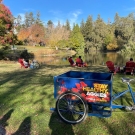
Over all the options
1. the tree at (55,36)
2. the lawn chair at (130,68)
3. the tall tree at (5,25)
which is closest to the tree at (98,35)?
the tree at (55,36)

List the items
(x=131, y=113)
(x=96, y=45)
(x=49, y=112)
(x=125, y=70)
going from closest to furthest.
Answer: (x=131, y=113) → (x=49, y=112) → (x=125, y=70) → (x=96, y=45)

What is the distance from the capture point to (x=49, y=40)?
70.6 m

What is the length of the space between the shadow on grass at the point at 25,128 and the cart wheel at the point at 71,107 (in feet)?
2.85

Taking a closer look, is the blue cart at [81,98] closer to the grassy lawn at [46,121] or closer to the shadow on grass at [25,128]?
the grassy lawn at [46,121]

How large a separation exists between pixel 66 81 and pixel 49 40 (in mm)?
67397

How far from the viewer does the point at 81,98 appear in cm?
423

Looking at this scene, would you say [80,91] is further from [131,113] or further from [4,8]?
[4,8]

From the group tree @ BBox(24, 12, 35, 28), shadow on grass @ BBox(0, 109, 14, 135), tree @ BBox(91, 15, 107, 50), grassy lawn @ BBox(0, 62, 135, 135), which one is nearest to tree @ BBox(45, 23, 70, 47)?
tree @ BBox(91, 15, 107, 50)

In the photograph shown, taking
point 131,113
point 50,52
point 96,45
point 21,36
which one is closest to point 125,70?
point 131,113

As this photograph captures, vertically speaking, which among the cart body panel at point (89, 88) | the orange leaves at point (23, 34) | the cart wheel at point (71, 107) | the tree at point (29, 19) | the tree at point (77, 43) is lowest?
the cart wheel at point (71, 107)

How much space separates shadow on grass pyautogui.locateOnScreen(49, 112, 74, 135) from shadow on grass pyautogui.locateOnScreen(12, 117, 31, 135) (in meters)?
0.57

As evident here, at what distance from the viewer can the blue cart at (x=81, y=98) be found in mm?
4148

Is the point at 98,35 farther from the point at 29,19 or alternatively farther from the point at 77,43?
the point at 29,19

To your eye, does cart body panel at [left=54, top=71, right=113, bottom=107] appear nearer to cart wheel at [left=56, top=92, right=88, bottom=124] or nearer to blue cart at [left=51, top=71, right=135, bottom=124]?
blue cart at [left=51, top=71, right=135, bottom=124]
